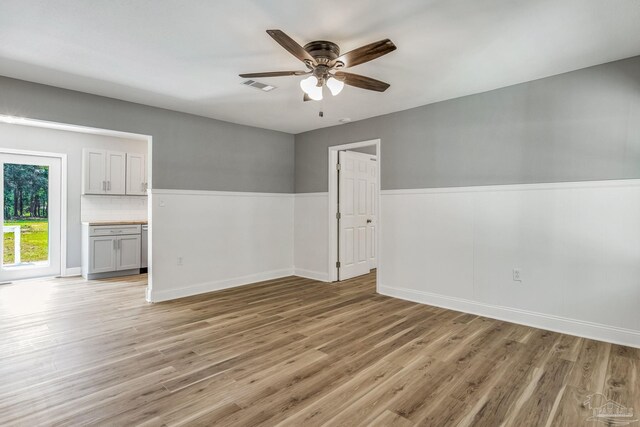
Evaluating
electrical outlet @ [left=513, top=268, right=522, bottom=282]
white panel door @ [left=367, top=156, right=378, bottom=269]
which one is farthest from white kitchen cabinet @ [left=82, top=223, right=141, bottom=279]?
electrical outlet @ [left=513, top=268, right=522, bottom=282]

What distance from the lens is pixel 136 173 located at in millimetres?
6203

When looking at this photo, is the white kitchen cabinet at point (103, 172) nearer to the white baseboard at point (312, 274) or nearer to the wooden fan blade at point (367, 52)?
the white baseboard at point (312, 274)

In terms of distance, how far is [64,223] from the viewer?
5.69 meters

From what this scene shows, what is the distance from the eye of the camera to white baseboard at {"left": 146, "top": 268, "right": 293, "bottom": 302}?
4.31 meters

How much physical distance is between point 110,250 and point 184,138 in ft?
8.60

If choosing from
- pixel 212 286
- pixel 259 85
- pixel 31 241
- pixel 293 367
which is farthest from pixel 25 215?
pixel 293 367

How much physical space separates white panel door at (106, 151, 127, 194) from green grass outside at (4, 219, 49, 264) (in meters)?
1.17

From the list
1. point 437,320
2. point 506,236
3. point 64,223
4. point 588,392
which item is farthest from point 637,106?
point 64,223

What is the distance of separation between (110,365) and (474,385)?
107 inches

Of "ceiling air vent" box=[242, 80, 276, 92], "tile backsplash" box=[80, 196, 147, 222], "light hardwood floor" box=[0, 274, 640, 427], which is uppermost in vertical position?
"ceiling air vent" box=[242, 80, 276, 92]

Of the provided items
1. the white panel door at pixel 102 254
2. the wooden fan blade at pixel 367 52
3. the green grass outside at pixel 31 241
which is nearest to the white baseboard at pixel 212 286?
the white panel door at pixel 102 254

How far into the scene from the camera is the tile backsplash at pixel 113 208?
5910 mm

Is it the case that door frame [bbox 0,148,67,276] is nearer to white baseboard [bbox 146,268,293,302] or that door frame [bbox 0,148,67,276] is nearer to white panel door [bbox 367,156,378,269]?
white baseboard [bbox 146,268,293,302]

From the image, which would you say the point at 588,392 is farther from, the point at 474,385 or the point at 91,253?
the point at 91,253
